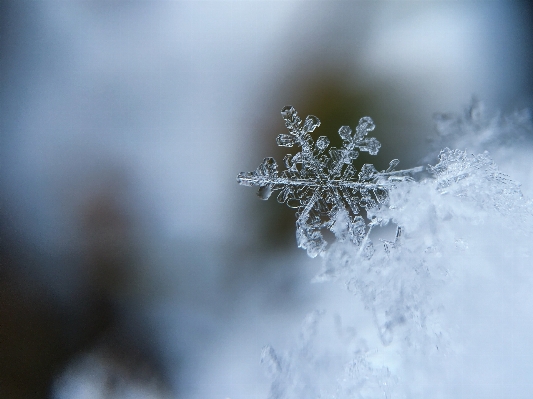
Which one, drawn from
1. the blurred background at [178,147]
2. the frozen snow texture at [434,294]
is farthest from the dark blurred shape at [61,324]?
the frozen snow texture at [434,294]

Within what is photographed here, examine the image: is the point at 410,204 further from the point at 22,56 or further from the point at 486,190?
the point at 22,56

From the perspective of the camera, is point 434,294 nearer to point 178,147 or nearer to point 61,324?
point 178,147

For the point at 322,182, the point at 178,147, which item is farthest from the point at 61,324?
the point at 322,182

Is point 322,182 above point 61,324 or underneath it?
above

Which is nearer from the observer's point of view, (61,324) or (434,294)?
(434,294)

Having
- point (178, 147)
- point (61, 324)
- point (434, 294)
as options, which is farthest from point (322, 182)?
point (61, 324)

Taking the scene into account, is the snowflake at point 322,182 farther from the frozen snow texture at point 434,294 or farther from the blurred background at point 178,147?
the blurred background at point 178,147
